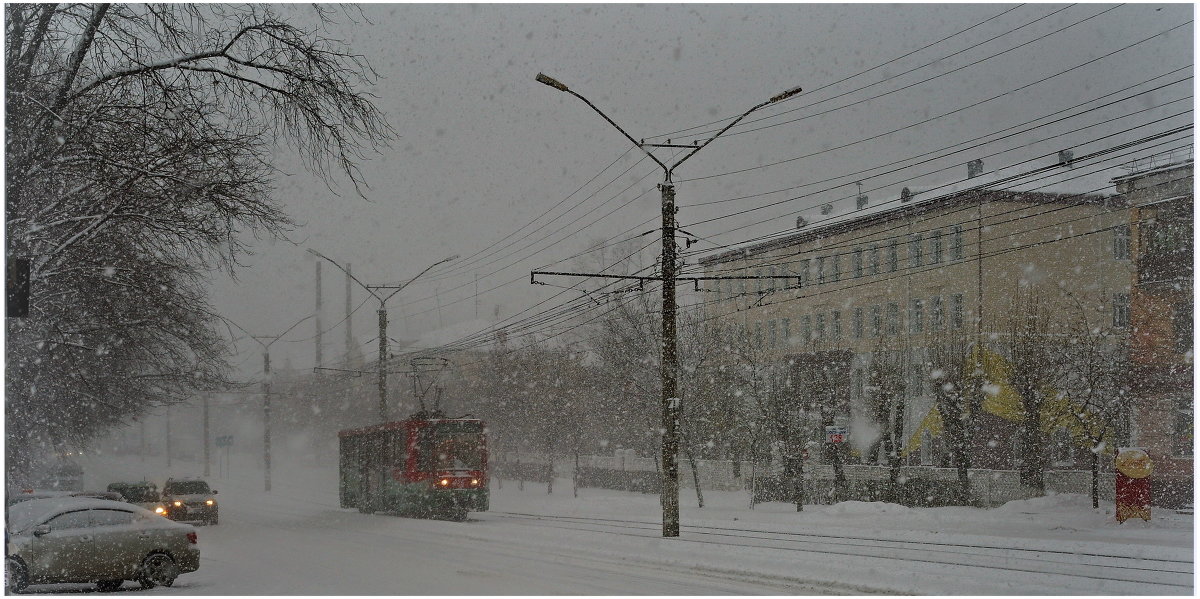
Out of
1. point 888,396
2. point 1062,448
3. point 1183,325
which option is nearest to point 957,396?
point 888,396

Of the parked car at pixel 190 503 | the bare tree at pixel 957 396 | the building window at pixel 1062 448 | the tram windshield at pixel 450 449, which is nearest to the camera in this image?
the tram windshield at pixel 450 449

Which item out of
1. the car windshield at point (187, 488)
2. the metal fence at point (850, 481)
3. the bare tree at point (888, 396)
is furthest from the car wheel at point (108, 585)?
the bare tree at point (888, 396)

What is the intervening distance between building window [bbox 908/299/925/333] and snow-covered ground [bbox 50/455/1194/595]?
18682 millimetres

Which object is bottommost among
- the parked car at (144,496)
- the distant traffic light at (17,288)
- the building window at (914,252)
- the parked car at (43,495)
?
the parked car at (144,496)

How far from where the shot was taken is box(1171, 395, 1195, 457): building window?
32812mm

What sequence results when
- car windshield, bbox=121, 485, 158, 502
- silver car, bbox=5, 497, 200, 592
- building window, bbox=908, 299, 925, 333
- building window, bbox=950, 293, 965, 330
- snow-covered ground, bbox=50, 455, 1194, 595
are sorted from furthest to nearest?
building window, bbox=908, 299, 925, 333 → building window, bbox=950, 293, 965, 330 → car windshield, bbox=121, 485, 158, 502 → snow-covered ground, bbox=50, 455, 1194, 595 → silver car, bbox=5, 497, 200, 592

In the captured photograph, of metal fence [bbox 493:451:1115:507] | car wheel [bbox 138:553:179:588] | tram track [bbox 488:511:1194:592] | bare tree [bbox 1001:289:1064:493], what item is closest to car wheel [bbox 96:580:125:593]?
car wheel [bbox 138:553:179:588]

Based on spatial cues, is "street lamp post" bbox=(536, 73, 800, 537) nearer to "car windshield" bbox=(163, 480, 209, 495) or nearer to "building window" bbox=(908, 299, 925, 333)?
"car windshield" bbox=(163, 480, 209, 495)

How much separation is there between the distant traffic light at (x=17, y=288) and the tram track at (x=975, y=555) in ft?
40.5

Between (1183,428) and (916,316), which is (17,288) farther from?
(916,316)

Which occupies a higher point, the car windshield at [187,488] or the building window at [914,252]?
the building window at [914,252]

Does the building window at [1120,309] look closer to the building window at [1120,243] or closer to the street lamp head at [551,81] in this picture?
the building window at [1120,243]

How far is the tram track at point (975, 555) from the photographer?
15.2m

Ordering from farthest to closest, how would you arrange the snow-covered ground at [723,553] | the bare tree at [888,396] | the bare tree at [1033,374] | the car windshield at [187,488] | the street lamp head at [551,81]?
the bare tree at [888,396]
the bare tree at [1033,374]
the car windshield at [187,488]
the street lamp head at [551,81]
the snow-covered ground at [723,553]
